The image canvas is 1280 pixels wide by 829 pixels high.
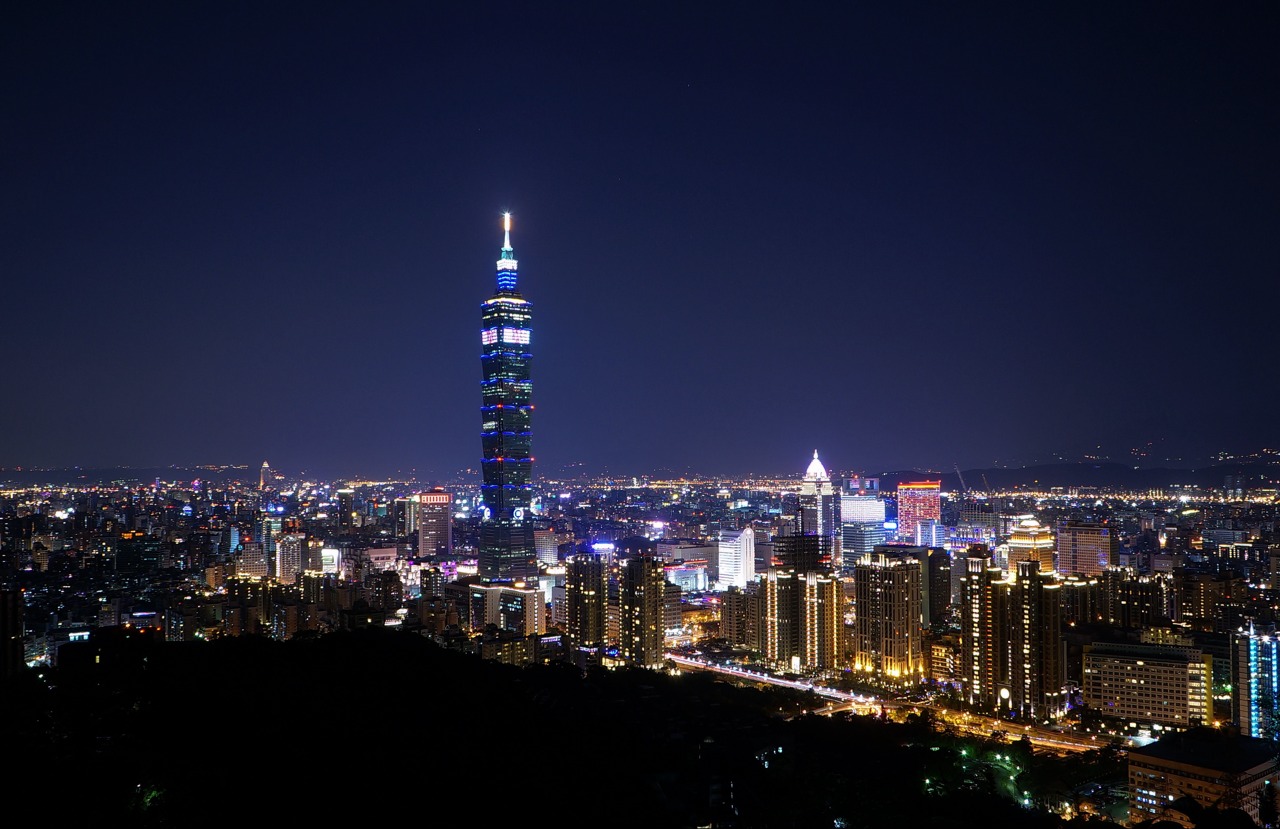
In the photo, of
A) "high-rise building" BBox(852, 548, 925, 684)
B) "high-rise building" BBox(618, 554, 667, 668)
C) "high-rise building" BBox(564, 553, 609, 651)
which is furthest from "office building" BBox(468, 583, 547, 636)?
"high-rise building" BBox(852, 548, 925, 684)

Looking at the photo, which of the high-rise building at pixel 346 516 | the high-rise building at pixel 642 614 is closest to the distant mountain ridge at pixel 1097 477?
the high-rise building at pixel 346 516

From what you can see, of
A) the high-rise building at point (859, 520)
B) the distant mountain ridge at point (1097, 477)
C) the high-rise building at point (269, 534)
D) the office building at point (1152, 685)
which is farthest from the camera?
the distant mountain ridge at point (1097, 477)

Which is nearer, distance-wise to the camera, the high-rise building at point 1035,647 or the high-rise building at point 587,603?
the high-rise building at point 1035,647

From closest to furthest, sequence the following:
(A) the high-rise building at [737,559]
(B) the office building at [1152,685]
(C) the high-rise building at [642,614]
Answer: (B) the office building at [1152,685] → (C) the high-rise building at [642,614] → (A) the high-rise building at [737,559]

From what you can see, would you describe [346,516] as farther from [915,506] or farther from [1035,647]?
[1035,647]

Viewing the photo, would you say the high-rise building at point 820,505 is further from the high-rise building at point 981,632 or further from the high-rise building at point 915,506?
the high-rise building at point 981,632

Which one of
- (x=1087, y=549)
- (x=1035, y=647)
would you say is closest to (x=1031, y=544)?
(x=1087, y=549)
